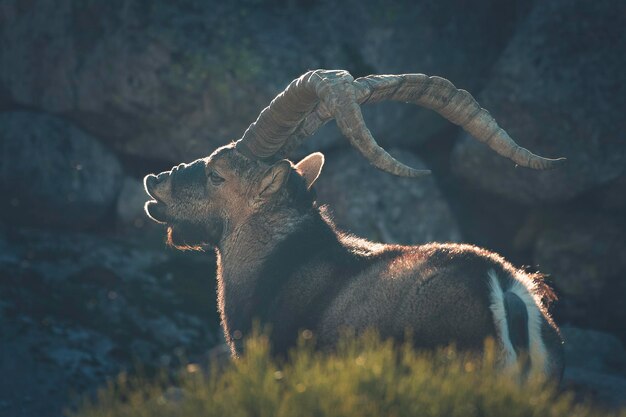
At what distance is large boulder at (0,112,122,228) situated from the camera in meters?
14.6

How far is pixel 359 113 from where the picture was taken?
26.1 feet

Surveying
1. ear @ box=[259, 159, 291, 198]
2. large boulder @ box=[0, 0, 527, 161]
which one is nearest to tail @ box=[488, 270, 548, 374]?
ear @ box=[259, 159, 291, 198]

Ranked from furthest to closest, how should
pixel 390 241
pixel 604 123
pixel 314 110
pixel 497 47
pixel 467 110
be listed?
pixel 497 47 → pixel 390 241 → pixel 604 123 → pixel 314 110 → pixel 467 110

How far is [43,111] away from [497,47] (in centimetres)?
785

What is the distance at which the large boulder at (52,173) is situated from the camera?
14.6 meters

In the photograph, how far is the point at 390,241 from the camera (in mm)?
14711

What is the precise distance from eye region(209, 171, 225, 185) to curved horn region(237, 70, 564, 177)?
1.27 ft

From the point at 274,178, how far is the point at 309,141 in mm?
5433

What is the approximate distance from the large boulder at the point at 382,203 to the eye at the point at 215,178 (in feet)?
16.8

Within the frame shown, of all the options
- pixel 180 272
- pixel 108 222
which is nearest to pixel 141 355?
pixel 180 272

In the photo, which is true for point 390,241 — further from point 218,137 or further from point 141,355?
point 141,355

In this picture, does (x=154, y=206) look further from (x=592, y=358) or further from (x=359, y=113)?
(x=592, y=358)

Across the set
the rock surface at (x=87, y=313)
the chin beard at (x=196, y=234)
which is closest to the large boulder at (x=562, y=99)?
the rock surface at (x=87, y=313)

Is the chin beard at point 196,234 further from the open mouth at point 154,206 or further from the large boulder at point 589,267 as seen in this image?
the large boulder at point 589,267
